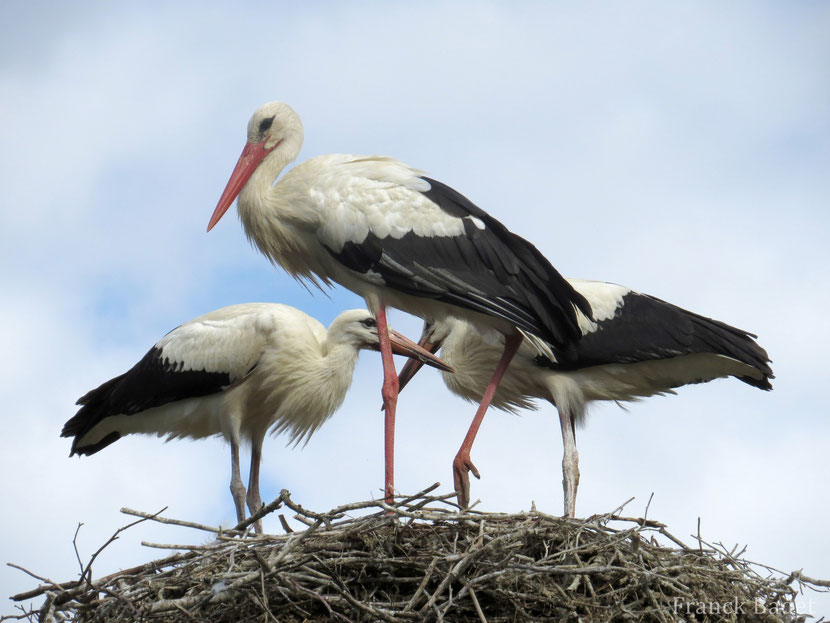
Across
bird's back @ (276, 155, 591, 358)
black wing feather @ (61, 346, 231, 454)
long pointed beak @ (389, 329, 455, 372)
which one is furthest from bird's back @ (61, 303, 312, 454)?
bird's back @ (276, 155, 591, 358)

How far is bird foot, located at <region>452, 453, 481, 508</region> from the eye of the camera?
809 cm

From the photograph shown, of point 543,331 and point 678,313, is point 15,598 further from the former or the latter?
point 678,313

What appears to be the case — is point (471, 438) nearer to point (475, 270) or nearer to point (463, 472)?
point (463, 472)

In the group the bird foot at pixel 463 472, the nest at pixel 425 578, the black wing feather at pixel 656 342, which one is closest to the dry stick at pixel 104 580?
the nest at pixel 425 578

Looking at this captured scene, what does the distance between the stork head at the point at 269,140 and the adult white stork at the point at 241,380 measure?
3.37 feet

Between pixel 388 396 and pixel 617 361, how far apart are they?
193cm

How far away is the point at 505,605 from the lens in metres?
6.02

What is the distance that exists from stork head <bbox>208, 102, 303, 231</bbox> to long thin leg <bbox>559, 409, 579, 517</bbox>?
8.41 ft

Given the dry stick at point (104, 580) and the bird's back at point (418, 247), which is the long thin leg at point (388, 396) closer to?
the bird's back at point (418, 247)

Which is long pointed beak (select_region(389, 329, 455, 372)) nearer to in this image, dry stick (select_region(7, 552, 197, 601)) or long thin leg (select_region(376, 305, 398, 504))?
long thin leg (select_region(376, 305, 398, 504))

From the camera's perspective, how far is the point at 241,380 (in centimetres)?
880

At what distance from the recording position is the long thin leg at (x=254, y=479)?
8.90 meters

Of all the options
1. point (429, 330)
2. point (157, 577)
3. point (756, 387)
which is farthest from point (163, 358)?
point (756, 387)

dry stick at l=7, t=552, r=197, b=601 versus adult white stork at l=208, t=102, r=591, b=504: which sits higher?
adult white stork at l=208, t=102, r=591, b=504
